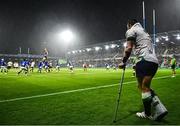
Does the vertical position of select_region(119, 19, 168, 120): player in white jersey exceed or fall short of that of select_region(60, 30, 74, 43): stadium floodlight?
it falls short

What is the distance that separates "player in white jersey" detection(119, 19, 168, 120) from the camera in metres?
5.60

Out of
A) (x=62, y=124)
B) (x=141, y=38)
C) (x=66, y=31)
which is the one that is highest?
(x=66, y=31)

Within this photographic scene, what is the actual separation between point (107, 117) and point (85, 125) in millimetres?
848

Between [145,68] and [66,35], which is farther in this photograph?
[66,35]

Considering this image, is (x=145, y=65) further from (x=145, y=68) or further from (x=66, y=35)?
(x=66, y=35)

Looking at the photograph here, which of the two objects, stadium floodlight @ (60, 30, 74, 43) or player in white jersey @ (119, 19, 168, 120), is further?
stadium floodlight @ (60, 30, 74, 43)

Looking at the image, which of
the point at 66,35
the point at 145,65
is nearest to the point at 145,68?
the point at 145,65

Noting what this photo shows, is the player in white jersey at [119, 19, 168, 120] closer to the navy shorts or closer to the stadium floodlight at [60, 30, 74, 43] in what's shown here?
the navy shorts

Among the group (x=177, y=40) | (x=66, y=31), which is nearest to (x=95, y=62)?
(x=177, y=40)

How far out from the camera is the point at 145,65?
18.4 ft

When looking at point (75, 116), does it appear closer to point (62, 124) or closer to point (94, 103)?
point (62, 124)

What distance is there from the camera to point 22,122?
17.8 ft

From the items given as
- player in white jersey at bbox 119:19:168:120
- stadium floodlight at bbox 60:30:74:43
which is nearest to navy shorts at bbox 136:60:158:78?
player in white jersey at bbox 119:19:168:120

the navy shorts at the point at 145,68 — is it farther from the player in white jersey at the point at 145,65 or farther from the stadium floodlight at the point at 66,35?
the stadium floodlight at the point at 66,35
